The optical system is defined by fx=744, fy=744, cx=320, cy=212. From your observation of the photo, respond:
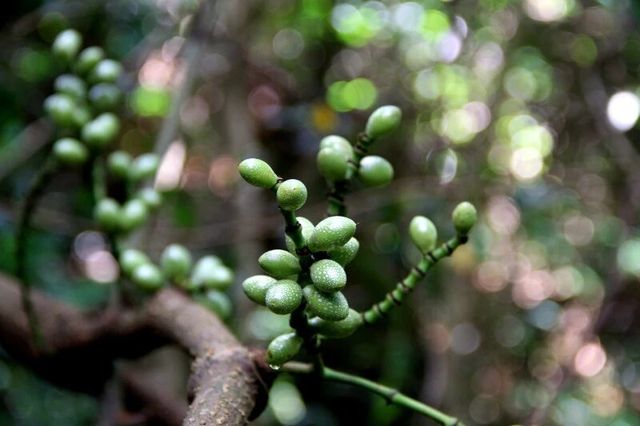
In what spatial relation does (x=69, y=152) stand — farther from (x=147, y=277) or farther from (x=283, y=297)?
(x=283, y=297)

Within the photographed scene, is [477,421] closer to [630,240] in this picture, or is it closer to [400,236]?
[400,236]

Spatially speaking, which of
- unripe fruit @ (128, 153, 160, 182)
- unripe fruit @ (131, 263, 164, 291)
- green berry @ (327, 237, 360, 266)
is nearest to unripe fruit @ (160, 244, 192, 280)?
unripe fruit @ (131, 263, 164, 291)

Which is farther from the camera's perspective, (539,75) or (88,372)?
(539,75)

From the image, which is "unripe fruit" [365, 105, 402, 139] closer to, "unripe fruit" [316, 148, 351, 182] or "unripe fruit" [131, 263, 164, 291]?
"unripe fruit" [316, 148, 351, 182]

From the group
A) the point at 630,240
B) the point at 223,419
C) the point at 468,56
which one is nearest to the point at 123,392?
the point at 223,419

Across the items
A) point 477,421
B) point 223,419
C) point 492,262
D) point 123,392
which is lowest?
point 477,421

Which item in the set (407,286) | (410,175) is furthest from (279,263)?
(410,175)
